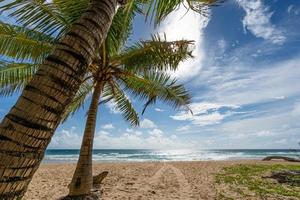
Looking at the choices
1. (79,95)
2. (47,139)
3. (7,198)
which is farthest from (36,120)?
(79,95)

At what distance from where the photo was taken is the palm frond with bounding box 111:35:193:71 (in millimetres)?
6145

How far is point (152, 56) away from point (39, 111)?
548cm

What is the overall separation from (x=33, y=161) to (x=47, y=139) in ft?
0.51

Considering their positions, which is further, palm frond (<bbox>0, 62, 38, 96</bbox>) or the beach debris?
the beach debris

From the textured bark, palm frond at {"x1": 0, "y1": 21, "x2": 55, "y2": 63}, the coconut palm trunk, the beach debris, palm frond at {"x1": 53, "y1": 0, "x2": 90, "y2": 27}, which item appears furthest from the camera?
the beach debris

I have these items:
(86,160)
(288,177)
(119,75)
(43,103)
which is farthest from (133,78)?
(288,177)

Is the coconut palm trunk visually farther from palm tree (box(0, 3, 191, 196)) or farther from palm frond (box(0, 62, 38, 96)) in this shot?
palm frond (box(0, 62, 38, 96))

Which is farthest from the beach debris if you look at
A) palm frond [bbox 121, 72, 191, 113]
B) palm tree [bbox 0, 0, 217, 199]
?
palm tree [bbox 0, 0, 217, 199]

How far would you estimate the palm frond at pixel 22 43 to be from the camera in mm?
5938

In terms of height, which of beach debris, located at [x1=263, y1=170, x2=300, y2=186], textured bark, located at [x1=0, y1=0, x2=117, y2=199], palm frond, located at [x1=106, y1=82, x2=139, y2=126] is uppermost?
palm frond, located at [x1=106, y1=82, x2=139, y2=126]

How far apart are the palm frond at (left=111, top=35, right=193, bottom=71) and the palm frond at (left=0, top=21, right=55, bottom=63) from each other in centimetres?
174

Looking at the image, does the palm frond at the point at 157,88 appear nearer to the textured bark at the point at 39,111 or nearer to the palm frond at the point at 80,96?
the palm frond at the point at 80,96

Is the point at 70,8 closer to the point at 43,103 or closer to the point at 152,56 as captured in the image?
the point at 152,56

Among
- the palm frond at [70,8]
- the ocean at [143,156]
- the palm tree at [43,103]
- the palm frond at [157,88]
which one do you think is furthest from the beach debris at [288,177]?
the ocean at [143,156]
